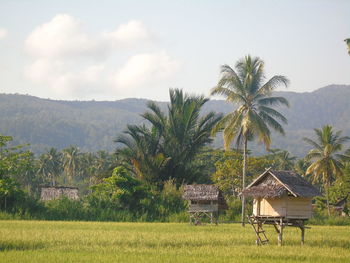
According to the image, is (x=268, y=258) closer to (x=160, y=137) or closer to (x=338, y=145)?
(x=160, y=137)

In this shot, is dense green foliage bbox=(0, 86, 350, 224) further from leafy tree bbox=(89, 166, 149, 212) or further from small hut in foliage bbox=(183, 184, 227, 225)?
small hut in foliage bbox=(183, 184, 227, 225)

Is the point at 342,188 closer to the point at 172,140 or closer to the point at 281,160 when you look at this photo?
the point at 172,140

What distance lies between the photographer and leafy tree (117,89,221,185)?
4403 cm

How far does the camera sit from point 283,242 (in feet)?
79.7

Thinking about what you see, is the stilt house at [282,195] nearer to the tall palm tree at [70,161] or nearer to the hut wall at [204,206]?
the hut wall at [204,206]

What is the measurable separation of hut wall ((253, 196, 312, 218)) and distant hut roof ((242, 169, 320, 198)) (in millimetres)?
480

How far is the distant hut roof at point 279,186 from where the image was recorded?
23.8m

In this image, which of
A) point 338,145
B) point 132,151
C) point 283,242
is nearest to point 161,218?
point 132,151

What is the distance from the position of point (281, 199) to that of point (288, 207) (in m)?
0.42

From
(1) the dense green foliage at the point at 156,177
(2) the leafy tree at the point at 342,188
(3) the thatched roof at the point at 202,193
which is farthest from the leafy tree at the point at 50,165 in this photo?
(3) the thatched roof at the point at 202,193

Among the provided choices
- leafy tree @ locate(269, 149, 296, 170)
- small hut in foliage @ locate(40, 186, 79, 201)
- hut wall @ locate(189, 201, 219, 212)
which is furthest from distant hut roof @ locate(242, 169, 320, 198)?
leafy tree @ locate(269, 149, 296, 170)

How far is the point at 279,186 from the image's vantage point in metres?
24.1

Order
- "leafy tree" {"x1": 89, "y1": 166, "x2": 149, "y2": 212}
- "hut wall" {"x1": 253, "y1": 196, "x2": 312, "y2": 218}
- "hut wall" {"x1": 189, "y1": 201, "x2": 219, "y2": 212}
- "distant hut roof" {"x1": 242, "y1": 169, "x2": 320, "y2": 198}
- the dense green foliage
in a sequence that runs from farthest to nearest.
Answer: "leafy tree" {"x1": 89, "y1": 166, "x2": 149, "y2": 212}, the dense green foliage, "hut wall" {"x1": 189, "y1": 201, "x2": 219, "y2": 212}, "hut wall" {"x1": 253, "y1": 196, "x2": 312, "y2": 218}, "distant hut roof" {"x1": 242, "y1": 169, "x2": 320, "y2": 198}

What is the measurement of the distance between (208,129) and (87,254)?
1141 inches
